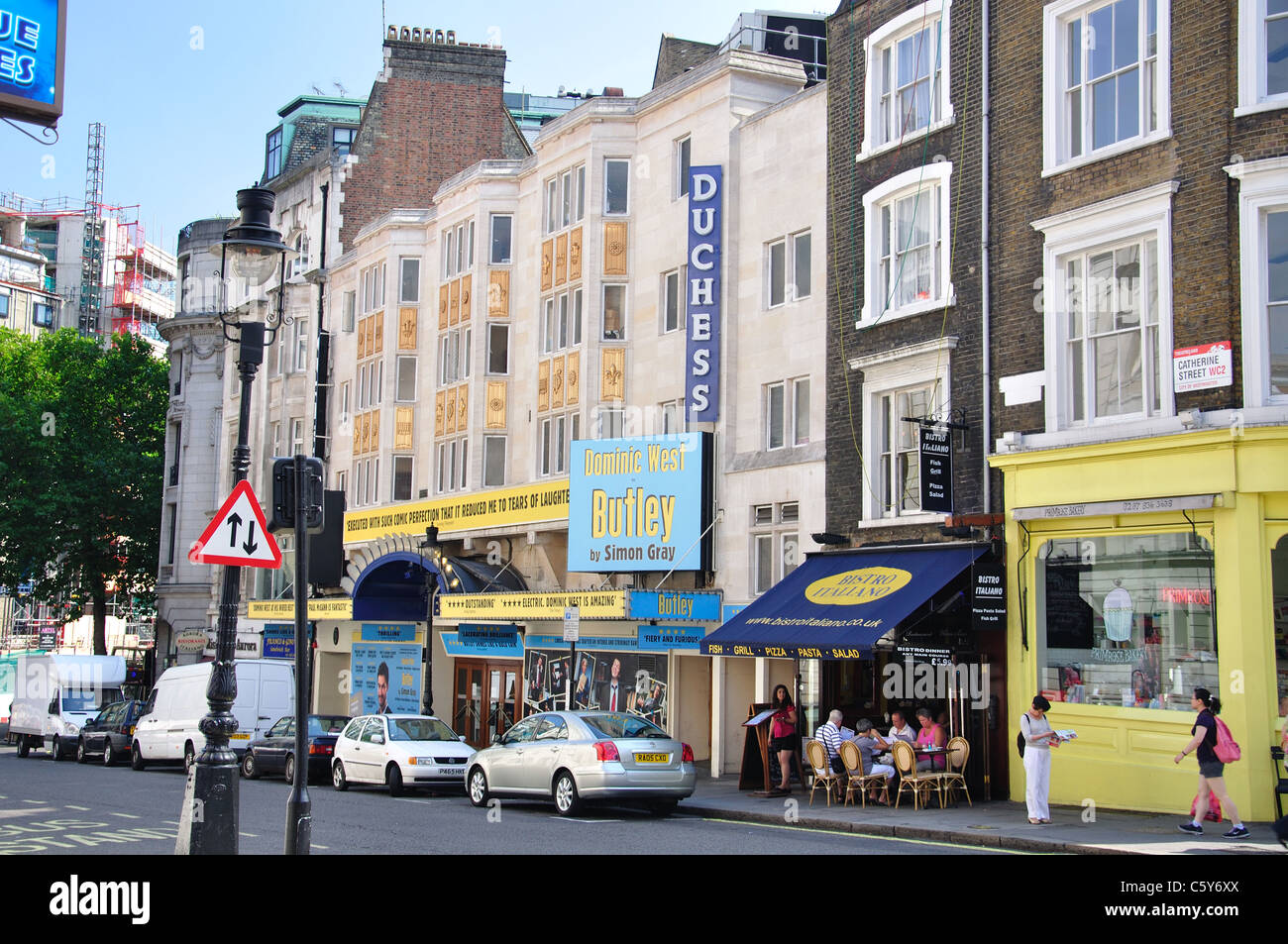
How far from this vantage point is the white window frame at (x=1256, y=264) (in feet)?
55.7

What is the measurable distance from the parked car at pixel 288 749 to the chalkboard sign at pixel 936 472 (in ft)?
44.3

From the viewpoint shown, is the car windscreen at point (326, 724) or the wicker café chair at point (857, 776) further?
the car windscreen at point (326, 724)

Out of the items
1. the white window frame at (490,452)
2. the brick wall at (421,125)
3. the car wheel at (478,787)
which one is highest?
the brick wall at (421,125)

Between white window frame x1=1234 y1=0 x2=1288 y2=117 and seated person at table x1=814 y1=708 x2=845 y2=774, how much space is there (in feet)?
33.8

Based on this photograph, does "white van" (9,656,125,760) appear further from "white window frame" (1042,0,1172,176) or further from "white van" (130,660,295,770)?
"white window frame" (1042,0,1172,176)

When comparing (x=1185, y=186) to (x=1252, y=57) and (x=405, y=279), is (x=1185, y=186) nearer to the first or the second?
(x=1252, y=57)

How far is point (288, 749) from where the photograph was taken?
1078 inches

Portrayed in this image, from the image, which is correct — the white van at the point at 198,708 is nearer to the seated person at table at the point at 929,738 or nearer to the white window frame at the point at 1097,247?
the seated person at table at the point at 929,738

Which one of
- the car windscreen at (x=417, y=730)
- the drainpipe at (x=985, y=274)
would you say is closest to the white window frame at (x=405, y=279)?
the car windscreen at (x=417, y=730)

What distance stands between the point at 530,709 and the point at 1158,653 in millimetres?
17406

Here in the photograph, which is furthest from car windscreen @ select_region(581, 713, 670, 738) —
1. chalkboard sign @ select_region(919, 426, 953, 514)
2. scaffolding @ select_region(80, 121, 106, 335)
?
scaffolding @ select_region(80, 121, 106, 335)

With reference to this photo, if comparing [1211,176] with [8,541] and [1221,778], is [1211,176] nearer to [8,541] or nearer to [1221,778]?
[1221,778]

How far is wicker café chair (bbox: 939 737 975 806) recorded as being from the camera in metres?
19.6

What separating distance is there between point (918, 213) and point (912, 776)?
944cm
